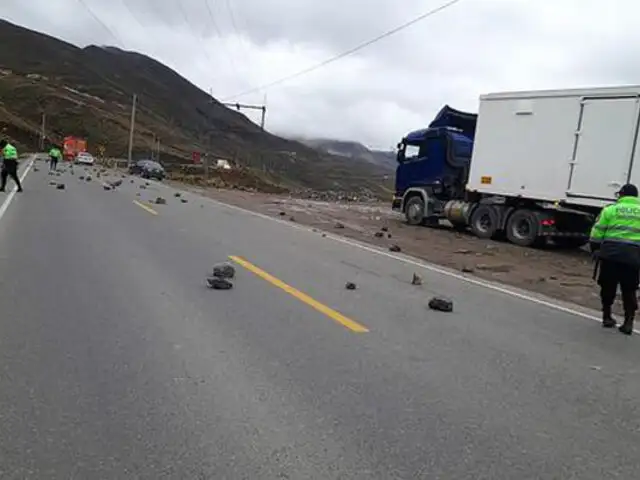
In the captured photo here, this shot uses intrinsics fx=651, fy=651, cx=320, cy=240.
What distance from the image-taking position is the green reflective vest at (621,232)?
7.77 meters

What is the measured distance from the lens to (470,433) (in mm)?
4184

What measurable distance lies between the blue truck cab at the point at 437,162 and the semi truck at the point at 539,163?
0.04 metres

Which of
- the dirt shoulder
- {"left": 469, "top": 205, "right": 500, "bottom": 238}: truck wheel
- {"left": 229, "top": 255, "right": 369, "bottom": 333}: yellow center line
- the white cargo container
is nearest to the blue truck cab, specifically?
the dirt shoulder

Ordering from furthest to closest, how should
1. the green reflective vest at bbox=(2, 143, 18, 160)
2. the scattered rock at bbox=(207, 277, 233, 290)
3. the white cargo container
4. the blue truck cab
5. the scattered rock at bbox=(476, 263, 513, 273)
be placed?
the blue truck cab
the green reflective vest at bbox=(2, 143, 18, 160)
the white cargo container
the scattered rock at bbox=(476, 263, 513, 273)
the scattered rock at bbox=(207, 277, 233, 290)

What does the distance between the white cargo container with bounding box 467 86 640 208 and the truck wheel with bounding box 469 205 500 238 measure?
1.99 ft

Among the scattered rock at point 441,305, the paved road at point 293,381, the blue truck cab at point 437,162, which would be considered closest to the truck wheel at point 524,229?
the blue truck cab at point 437,162

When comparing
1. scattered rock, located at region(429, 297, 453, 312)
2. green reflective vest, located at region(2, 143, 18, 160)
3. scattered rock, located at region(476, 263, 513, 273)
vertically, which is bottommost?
scattered rock, located at region(476, 263, 513, 273)

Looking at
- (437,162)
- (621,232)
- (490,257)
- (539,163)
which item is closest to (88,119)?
(437,162)

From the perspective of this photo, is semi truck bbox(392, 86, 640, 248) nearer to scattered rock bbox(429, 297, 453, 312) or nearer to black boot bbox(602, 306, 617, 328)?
black boot bbox(602, 306, 617, 328)

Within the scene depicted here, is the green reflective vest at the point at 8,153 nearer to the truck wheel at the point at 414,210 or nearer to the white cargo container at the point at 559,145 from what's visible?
the truck wheel at the point at 414,210

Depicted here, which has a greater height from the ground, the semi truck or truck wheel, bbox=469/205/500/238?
the semi truck

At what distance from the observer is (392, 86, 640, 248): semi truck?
15477 millimetres

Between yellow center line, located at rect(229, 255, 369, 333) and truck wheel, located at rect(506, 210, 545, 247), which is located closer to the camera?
yellow center line, located at rect(229, 255, 369, 333)

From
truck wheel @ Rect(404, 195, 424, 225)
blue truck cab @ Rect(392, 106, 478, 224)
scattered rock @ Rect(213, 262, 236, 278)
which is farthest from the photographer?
truck wheel @ Rect(404, 195, 424, 225)
